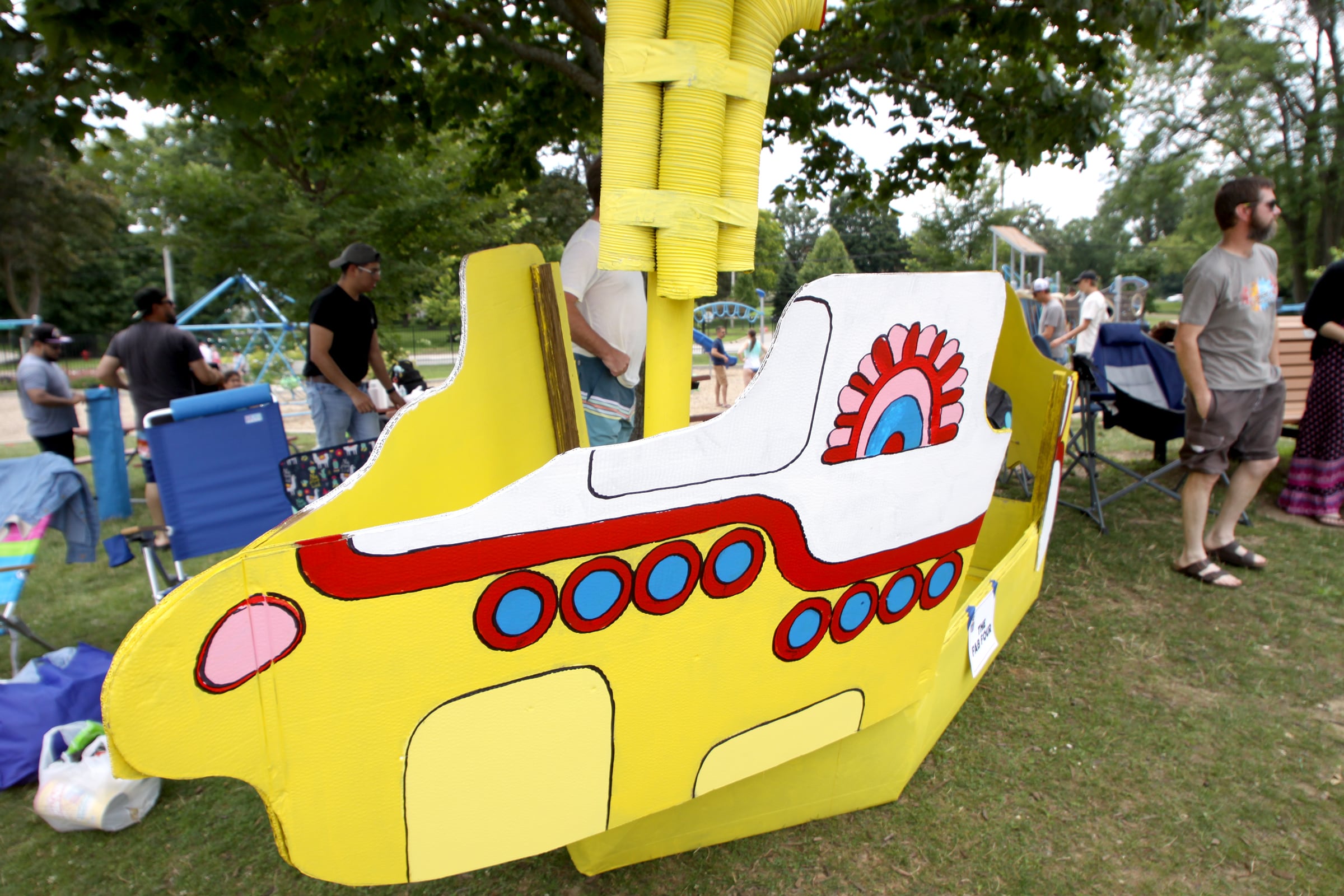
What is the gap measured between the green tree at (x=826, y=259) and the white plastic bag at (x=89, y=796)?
2.44 metres

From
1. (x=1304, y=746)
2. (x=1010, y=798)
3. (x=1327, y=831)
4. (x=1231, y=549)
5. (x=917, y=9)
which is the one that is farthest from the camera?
(x=1231, y=549)

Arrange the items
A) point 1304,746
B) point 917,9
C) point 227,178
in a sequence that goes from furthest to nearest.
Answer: point 227,178 → point 917,9 → point 1304,746

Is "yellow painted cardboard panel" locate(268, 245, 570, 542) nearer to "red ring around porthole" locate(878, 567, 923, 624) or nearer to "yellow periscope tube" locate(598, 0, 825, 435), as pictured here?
"yellow periscope tube" locate(598, 0, 825, 435)

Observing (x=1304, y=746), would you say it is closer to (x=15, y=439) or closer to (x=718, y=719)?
(x=718, y=719)

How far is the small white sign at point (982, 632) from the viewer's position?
236 centimetres

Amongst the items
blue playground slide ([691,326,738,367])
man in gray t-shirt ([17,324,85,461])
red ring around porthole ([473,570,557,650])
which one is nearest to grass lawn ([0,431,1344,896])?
red ring around porthole ([473,570,557,650])

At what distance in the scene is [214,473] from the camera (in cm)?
334

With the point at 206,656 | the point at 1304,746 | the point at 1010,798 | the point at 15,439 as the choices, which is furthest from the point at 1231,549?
the point at 15,439

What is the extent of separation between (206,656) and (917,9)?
11.8 feet

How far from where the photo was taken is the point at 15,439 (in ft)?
35.2

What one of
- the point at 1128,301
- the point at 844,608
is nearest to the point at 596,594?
the point at 844,608

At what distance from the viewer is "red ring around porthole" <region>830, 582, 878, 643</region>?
66.7 inches

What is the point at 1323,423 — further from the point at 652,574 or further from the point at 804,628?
the point at 652,574

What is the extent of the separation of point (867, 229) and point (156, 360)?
5264 millimetres
